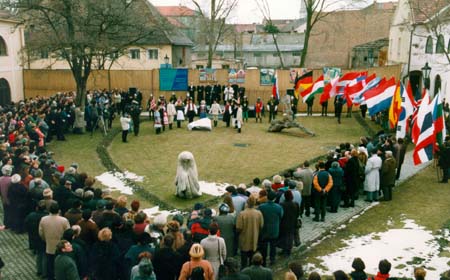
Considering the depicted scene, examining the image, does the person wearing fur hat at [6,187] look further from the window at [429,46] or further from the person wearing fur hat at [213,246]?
the window at [429,46]

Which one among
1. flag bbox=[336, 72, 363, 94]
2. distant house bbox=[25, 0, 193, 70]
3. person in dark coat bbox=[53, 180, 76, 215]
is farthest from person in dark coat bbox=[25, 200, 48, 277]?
distant house bbox=[25, 0, 193, 70]

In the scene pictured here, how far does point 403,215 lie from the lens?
12.4 meters

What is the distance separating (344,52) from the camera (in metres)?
52.2

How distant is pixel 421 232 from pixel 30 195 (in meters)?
9.40

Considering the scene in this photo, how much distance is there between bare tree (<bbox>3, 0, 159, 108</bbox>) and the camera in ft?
73.0

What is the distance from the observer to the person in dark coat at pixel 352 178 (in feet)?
41.5

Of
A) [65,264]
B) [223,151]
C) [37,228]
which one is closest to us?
[65,264]

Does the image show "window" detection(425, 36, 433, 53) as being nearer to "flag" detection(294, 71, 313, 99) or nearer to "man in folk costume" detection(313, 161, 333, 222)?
"flag" detection(294, 71, 313, 99)

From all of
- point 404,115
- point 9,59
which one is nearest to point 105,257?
point 404,115

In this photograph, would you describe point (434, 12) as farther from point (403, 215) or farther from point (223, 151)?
point (403, 215)

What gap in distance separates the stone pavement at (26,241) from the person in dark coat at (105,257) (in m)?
2.31

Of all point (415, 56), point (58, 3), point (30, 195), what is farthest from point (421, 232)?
point (415, 56)

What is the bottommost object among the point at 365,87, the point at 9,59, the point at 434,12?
the point at 365,87

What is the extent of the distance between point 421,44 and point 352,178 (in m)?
25.1
